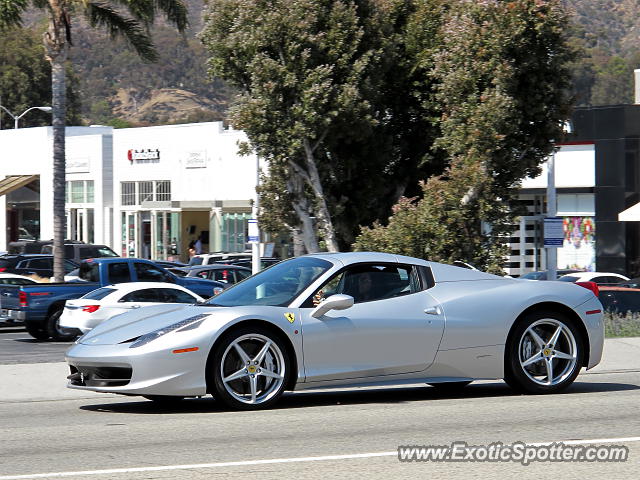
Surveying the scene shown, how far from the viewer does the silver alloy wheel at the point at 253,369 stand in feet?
31.2

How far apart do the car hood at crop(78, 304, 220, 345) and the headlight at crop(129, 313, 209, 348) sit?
0.07m

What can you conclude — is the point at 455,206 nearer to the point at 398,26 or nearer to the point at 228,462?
the point at 398,26

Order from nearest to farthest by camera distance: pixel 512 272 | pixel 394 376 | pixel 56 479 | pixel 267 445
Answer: pixel 56 479, pixel 267 445, pixel 394 376, pixel 512 272

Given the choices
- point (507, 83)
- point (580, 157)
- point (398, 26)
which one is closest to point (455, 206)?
point (507, 83)

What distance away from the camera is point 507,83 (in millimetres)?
19609

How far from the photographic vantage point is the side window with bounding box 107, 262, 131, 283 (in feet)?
81.4

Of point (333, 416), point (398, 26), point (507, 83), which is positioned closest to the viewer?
point (333, 416)

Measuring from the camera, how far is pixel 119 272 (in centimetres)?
2498

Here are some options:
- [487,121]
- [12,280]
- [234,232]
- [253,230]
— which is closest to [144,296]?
[12,280]

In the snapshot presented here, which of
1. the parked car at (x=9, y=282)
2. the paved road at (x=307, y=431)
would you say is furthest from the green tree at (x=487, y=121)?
the parked car at (x=9, y=282)

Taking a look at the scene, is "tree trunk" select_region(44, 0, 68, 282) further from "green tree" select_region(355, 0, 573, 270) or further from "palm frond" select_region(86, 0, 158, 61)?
"green tree" select_region(355, 0, 573, 270)

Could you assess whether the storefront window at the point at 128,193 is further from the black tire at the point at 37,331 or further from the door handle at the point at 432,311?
the door handle at the point at 432,311

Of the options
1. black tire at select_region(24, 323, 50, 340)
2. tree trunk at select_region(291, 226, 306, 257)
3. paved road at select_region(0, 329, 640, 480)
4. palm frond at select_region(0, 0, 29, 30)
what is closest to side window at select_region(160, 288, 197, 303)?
tree trunk at select_region(291, 226, 306, 257)

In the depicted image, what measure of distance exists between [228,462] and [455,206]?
13074 mm
